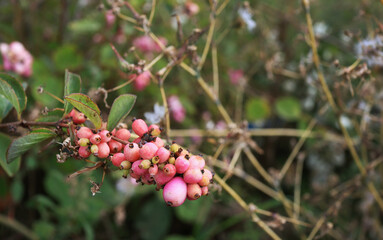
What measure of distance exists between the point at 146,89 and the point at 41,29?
2.76ft

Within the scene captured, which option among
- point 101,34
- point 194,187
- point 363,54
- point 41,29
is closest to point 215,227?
point 363,54

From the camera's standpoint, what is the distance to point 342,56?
206cm

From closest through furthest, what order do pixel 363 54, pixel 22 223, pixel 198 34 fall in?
pixel 198 34 → pixel 363 54 → pixel 22 223

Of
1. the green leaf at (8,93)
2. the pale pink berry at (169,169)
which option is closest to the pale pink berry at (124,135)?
the pale pink berry at (169,169)

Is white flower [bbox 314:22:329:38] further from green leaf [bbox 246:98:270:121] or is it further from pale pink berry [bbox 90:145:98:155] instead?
pale pink berry [bbox 90:145:98:155]

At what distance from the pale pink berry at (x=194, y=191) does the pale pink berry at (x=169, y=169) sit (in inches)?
1.4

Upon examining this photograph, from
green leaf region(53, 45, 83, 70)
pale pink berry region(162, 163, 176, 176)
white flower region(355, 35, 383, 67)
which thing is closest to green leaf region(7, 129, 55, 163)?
pale pink berry region(162, 163, 176, 176)

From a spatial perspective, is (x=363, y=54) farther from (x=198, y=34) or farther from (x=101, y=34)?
(x=101, y=34)

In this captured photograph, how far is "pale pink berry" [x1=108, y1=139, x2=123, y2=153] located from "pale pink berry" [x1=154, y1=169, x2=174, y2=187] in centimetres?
10

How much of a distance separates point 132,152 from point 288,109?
4.85 feet

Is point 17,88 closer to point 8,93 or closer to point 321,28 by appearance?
point 8,93

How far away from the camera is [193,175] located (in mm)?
542

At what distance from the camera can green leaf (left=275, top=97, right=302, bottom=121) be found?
73.7 inches

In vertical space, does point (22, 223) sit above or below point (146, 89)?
below
